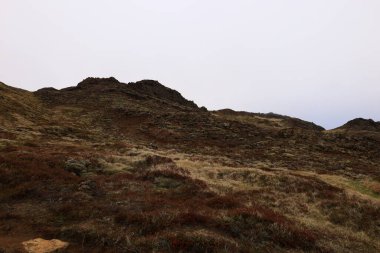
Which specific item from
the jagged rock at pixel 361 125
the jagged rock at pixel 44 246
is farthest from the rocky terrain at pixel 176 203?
the jagged rock at pixel 361 125

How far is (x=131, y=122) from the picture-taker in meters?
59.4

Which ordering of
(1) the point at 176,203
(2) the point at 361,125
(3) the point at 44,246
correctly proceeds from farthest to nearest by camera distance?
(2) the point at 361,125, (1) the point at 176,203, (3) the point at 44,246

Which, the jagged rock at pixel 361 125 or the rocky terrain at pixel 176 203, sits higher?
the jagged rock at pixel 361 125

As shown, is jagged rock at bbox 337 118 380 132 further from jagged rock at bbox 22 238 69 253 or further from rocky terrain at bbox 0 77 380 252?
jagged rock at bbox 22 238 69 253

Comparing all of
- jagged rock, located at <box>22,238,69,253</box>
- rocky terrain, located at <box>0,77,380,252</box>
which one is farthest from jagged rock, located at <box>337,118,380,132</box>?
jagged rock, located at <box>22,238,69,253</box>

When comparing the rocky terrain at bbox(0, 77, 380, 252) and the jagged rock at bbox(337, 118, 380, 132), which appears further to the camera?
the jagged rock at bbox(337, 118, 380, 132)

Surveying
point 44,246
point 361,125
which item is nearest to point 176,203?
point 44,246

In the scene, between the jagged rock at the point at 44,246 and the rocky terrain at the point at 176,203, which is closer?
the jagged rock at the point at 44,246

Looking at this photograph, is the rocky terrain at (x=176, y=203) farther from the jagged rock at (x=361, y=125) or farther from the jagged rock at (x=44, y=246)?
the jagged rock at (x=361, y=125)

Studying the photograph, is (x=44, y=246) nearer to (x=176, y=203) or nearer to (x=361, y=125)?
(x=176, y=203)

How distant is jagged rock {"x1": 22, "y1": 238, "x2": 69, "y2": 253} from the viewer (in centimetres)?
1154

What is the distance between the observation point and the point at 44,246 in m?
11.8

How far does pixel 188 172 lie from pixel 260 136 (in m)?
32.5

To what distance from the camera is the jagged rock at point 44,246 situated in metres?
11.5
